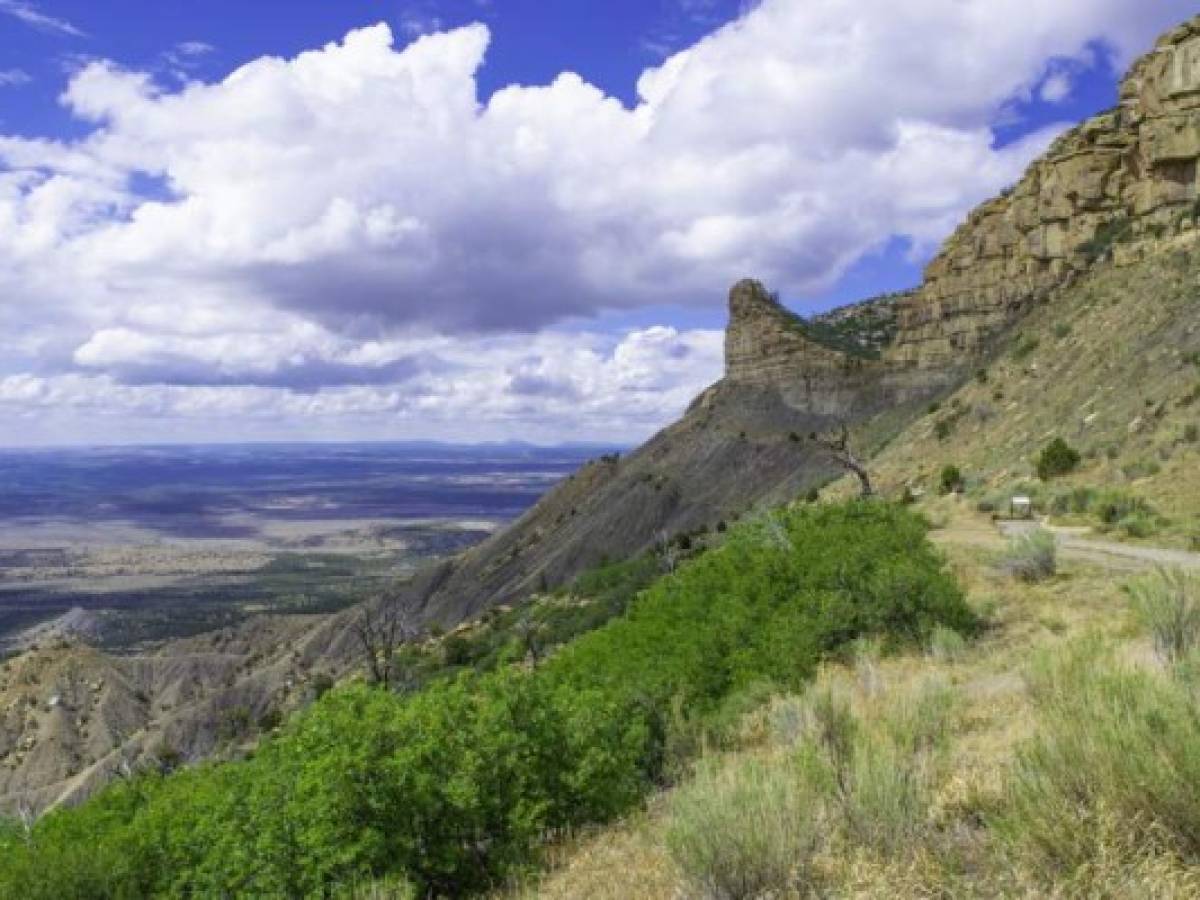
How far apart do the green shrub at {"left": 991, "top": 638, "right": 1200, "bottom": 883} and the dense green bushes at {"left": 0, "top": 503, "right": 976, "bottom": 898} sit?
5.47 metres

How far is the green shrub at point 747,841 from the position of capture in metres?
6.26

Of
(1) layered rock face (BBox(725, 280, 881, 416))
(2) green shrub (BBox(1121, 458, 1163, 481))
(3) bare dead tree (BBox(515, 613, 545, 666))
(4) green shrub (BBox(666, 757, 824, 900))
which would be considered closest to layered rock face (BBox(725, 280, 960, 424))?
(1) layered rock face (BBox(725, 280, 881, 416))

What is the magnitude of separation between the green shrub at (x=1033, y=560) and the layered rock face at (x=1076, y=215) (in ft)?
123

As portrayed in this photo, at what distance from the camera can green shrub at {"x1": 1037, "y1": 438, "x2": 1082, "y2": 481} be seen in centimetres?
3597

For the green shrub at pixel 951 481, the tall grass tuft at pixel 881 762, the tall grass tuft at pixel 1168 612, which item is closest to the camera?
the tall grass tuft at pixel 881 762

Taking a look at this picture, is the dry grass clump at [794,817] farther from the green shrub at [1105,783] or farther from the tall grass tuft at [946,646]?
the tall grass tuft at [946,646]

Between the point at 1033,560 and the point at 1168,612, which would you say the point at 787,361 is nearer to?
the point at 1033,560

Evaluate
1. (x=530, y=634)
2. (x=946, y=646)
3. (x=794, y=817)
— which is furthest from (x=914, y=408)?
(x=794, y=817)

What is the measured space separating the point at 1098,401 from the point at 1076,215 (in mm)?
28737

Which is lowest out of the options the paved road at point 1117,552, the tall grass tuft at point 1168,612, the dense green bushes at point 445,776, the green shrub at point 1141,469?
the dense green bushes at point 445,776

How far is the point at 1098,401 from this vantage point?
42125mm

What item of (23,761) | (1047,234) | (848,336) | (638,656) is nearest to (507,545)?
(848,336)

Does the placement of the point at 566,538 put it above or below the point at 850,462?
below

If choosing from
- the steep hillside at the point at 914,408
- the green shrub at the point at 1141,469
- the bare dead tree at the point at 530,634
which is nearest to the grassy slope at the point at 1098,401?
the green shrub at the point at 1141,469
